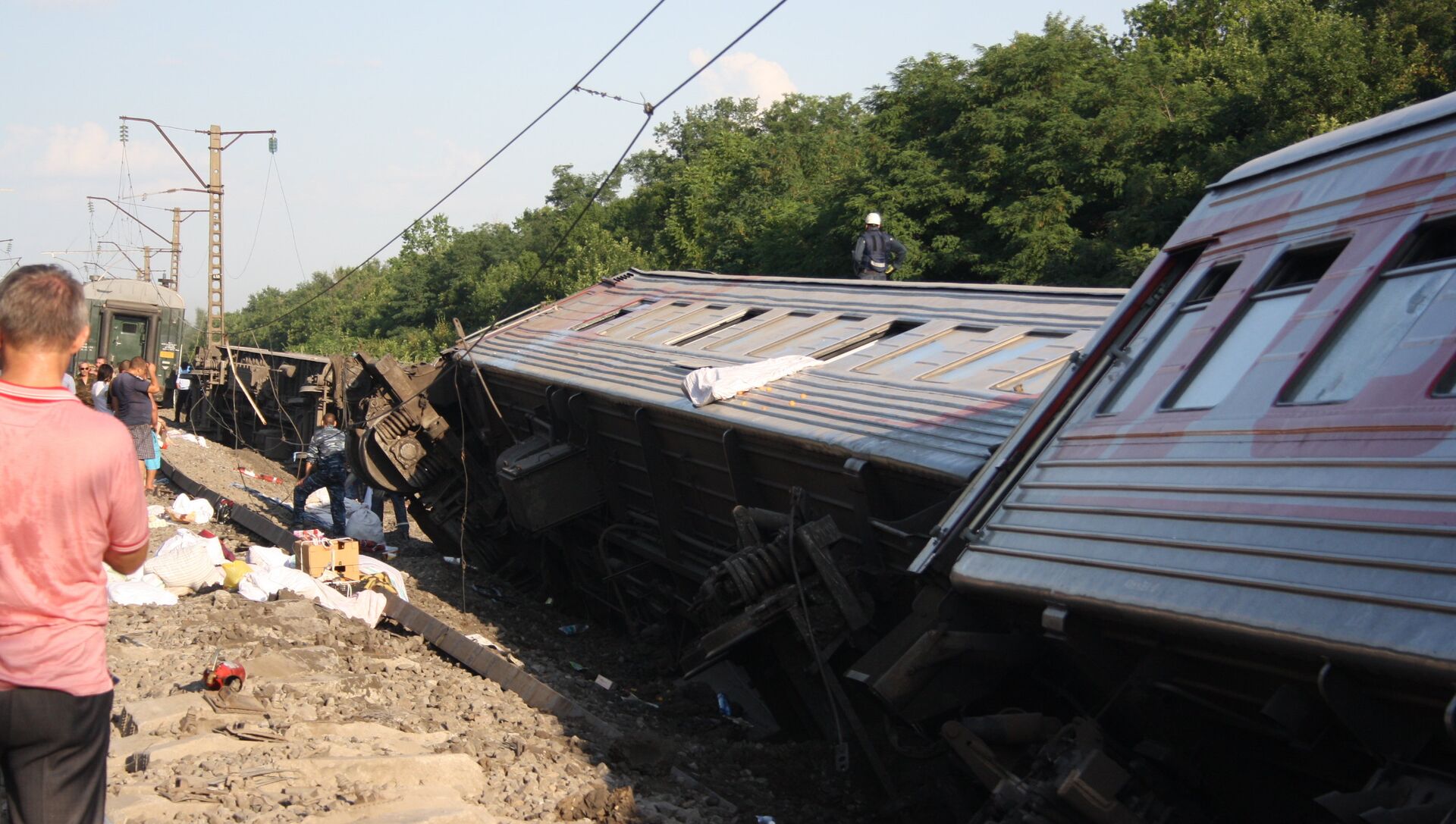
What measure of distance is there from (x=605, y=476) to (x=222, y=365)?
70.0 feet

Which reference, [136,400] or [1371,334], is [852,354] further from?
[136,400]

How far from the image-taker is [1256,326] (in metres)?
4.70

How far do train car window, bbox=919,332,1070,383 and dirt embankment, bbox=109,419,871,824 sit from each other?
7.66 feet

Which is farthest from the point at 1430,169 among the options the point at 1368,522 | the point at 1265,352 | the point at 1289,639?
the point at 1289,639

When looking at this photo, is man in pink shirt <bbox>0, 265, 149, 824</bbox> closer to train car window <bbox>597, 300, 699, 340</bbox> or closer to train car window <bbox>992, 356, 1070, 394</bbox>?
train car window <bbox>992, 356, 1070, 394</bbox>

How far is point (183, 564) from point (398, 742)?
4050 mm

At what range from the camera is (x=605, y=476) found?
10758 millimetres

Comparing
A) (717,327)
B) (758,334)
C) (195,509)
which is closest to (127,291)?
(195,509)

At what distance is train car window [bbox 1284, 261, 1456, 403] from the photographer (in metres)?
3.83

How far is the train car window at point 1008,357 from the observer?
23.7 ft

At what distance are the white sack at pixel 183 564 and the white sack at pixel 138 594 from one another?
24 centimetres

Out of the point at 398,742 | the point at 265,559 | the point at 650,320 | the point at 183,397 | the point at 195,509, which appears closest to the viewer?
the point at 398,742

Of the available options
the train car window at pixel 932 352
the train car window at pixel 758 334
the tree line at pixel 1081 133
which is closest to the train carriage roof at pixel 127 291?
the tree line at pixel 1081 133

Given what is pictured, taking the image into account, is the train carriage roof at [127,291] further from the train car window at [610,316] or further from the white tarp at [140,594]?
the white tarp at [140,594]
